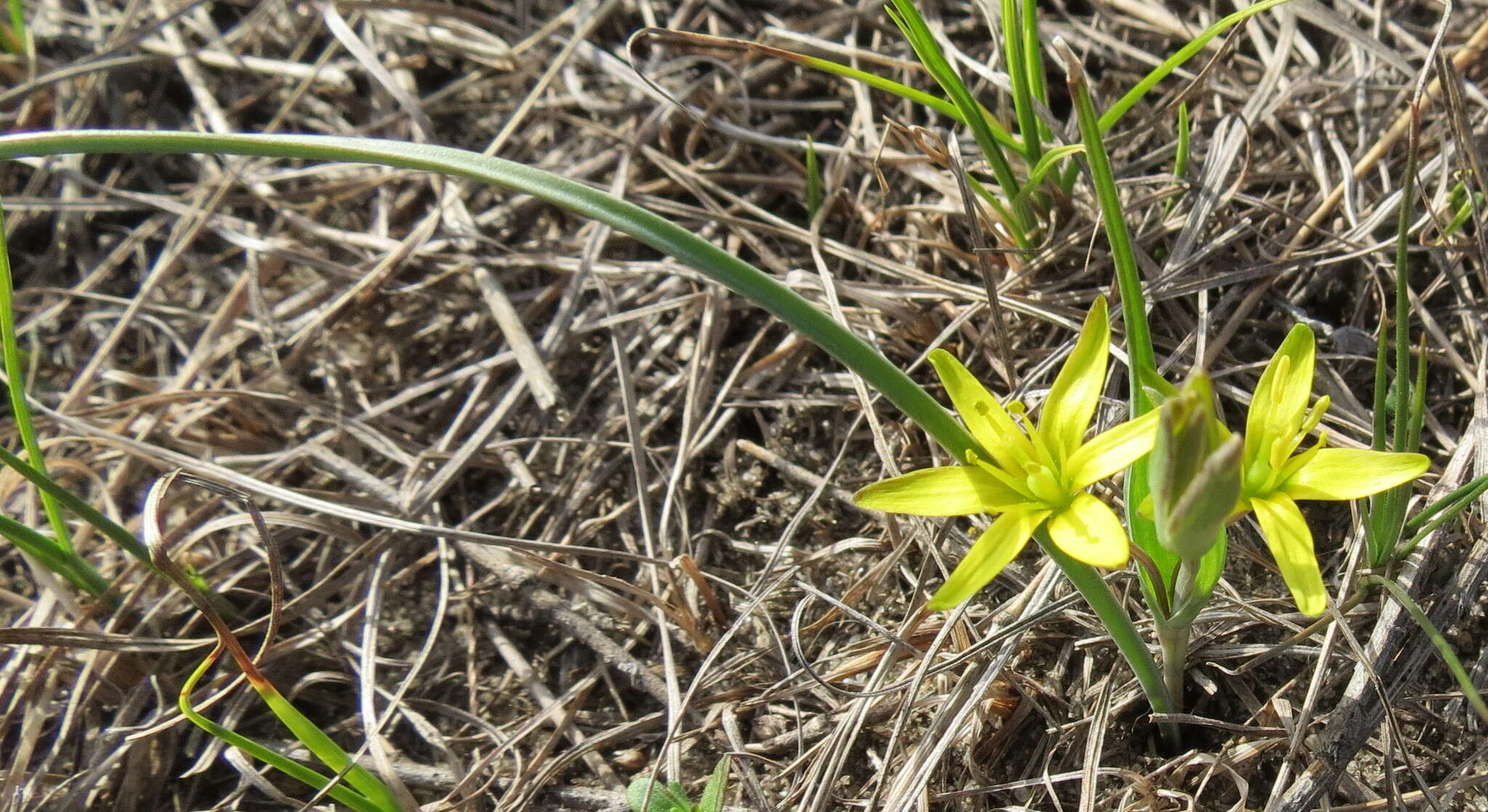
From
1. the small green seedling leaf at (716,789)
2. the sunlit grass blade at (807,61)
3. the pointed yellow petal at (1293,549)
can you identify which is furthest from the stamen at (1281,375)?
the small green seedling leaf at (716,789)

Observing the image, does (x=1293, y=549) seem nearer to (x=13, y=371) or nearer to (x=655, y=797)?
(x=655, y=797)

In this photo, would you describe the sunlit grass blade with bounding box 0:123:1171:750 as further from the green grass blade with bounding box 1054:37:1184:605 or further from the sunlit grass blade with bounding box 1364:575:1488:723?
the sunlit grass blade with bounding box 1364:575:1488:723

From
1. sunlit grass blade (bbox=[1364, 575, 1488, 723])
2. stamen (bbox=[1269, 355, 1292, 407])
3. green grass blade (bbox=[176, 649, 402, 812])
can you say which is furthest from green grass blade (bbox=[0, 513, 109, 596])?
sunlit grass blade (bbox=[1364, 575, 1488, 723])

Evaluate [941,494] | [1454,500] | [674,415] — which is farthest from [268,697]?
[1454,500]

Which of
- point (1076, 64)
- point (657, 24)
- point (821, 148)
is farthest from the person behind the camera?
point (657, 24)

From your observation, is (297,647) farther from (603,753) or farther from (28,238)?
(28,238)

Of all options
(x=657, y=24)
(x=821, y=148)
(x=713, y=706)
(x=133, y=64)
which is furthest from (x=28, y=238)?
(x=713, y=706)
